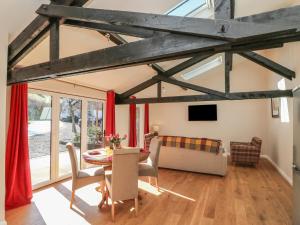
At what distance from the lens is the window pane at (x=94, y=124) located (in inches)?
203

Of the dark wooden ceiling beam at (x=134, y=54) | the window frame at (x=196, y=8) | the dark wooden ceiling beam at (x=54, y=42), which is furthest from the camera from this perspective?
the window frame at (x=196, y=8)

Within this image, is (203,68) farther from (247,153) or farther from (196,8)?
(196,8)

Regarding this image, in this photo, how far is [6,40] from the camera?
2490mm

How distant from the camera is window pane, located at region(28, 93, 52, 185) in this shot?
3.67m

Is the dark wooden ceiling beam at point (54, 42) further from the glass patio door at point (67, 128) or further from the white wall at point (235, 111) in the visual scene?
the white wall at point (235, 111)

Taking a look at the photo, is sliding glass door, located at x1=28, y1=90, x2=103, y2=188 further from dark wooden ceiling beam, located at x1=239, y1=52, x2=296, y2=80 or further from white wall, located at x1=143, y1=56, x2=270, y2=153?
dark wooden ceiling beam, located at x1=239, y1=52, x2=296, y2=80

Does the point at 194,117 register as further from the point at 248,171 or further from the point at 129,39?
the point at 129,39

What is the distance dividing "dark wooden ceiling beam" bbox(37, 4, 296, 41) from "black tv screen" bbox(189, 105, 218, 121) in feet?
20.7

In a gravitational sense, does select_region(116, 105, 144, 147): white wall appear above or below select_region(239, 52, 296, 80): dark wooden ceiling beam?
below

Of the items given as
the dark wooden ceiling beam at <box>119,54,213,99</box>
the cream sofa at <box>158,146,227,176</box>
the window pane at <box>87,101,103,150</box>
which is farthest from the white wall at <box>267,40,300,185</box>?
the window pane at <box>87,101,103,150</box>

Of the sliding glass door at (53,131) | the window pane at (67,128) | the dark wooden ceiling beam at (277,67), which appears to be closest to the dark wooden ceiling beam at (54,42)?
the sliding glass door at (53,131)

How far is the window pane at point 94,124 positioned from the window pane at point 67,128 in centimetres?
38

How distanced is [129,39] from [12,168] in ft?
10.1

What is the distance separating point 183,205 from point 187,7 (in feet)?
11.5
